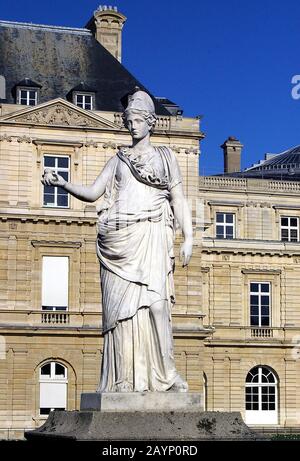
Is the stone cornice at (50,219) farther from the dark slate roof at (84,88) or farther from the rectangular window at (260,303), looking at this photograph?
the rectangular window at (260,303)

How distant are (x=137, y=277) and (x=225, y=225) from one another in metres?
45.3

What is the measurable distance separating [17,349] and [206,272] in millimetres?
12051

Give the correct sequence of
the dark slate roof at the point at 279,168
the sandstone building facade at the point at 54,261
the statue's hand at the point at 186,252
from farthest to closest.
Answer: the dark slate roof at the point at 279,168, the sandstone building facade at the point at 54,261, the statue's hand at the point at 186,252

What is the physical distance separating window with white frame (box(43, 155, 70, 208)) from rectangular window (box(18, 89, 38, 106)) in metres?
2.68

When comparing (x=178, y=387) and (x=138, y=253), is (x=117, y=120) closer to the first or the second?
(x=138, y=253)

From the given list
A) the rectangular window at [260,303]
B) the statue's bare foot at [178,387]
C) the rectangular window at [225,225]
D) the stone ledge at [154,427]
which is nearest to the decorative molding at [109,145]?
the rectangular window at [260,303]

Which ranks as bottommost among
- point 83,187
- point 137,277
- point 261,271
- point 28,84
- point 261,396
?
point 261,396

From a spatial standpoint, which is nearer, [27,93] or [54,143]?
[54,143]

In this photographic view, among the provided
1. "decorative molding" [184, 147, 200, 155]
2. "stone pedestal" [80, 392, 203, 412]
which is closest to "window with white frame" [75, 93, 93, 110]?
"decorative molding" [184, 147, 200, 155]

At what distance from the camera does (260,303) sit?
51875mm

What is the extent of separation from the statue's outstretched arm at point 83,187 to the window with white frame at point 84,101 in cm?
3548

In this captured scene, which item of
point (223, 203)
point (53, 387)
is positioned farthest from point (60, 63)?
point (53, 387)

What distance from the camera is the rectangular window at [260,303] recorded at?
170 feet
